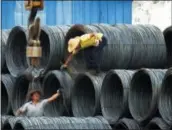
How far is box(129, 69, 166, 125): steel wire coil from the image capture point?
13.2 m

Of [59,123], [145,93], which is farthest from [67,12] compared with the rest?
[59,123]

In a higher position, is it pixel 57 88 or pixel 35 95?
pixel 35 95

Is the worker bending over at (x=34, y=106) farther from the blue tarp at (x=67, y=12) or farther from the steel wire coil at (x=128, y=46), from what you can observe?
the blue tarp at (x=67, y=12)

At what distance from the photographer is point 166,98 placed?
13156 mm

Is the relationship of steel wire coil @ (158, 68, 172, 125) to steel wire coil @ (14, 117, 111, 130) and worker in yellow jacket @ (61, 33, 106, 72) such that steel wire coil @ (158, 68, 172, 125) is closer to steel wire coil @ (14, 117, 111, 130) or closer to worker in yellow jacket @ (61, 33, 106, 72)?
steel wire coil @ (14, 117, 111, 130)

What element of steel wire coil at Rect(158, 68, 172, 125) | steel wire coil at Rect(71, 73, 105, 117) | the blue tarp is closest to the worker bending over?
steel wire coil at Rect(71, 73, 105, 117)

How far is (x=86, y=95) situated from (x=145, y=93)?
125 centimetres

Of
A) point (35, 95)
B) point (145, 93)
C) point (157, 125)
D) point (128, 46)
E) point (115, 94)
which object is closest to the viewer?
point (157, 125)

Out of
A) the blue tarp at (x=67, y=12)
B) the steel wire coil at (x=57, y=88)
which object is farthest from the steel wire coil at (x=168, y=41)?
the blue tarp at (x=67, y=12)

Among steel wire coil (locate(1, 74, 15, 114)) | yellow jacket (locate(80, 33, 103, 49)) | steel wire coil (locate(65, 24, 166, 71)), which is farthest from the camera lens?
steel wire coil (locate(1, 74, 15, 114))

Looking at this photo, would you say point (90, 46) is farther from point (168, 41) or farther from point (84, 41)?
point (168, 41)

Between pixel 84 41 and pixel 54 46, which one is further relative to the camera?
pixel 54 46

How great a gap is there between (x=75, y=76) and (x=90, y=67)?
1.30ft

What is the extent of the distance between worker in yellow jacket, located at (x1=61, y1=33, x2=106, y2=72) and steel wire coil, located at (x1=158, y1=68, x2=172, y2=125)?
1.55 metres
